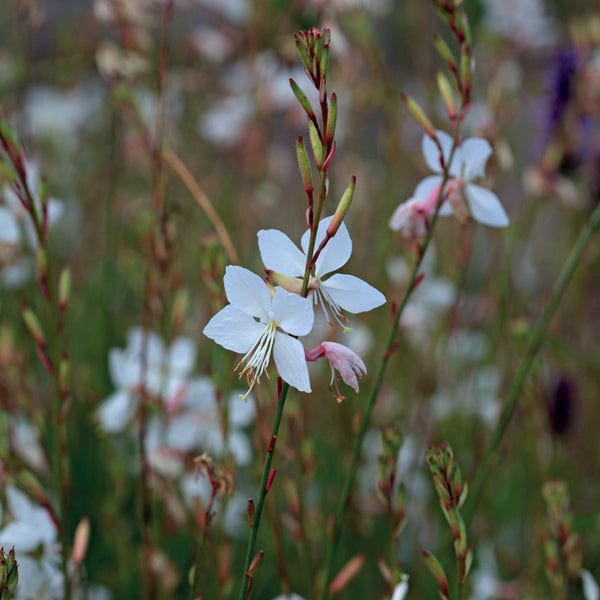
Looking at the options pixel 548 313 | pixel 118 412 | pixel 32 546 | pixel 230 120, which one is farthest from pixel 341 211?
pixel 230 120

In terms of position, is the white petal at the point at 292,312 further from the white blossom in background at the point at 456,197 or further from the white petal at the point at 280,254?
the white blossom in background at the point at 456,197

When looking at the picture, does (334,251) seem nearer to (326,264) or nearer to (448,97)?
(326,264)

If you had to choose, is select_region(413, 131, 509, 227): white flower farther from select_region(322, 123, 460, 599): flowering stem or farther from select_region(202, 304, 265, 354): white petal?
select_region(202, 304, 265, 354): white petal

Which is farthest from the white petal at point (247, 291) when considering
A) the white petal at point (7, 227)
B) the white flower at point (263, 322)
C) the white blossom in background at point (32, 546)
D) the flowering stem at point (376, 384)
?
the white petal at point (7, 227)

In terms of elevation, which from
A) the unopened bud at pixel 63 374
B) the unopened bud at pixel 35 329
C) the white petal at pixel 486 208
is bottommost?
the unopened bud at pixel 63 374

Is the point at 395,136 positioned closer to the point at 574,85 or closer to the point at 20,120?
the point at 574,85

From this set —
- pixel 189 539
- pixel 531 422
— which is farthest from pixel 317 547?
pixel 531 422

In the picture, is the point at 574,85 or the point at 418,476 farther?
the point at 418,476

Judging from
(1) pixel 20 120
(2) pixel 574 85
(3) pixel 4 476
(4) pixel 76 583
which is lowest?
(4) pixel 76 583
